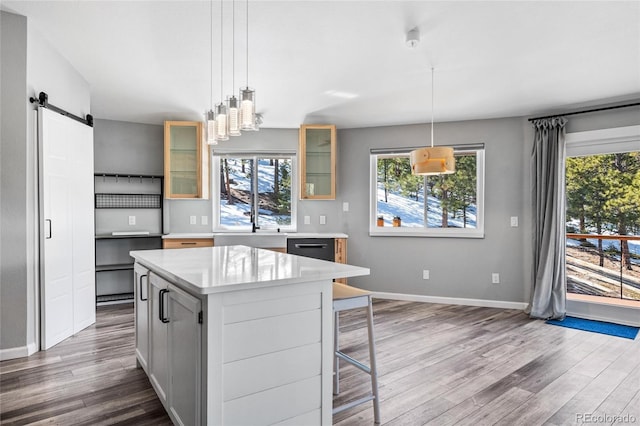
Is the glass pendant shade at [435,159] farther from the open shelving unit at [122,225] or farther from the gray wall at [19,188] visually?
the open shelving unit at [122,225]

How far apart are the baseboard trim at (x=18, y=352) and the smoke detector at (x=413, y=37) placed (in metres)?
3.61

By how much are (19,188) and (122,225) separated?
7.22 ft

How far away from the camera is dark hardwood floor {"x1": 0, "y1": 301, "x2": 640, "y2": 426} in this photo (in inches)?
84.2

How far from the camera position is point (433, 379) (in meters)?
2.60

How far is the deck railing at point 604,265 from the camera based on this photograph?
405 cm

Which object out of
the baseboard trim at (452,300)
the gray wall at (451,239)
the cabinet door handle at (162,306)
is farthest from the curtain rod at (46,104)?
the baseboard trim at (452,300)

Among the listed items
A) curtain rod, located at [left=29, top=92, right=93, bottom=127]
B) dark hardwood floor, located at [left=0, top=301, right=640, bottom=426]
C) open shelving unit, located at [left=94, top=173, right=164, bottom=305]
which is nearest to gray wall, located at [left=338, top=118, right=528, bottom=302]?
dark hardwood floor, located at [left=0, top=301, right=640, bottom=426]

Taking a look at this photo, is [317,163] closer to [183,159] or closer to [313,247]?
[313,247]

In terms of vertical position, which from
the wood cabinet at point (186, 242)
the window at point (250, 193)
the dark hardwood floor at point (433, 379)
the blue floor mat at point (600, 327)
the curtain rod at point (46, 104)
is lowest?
the blue floor mat at point (600, 327)

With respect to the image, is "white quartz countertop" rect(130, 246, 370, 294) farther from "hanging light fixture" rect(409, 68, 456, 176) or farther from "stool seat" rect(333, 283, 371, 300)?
"hanging light fixture" rect(409, 68, 456, 176)

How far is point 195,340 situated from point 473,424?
1.56m

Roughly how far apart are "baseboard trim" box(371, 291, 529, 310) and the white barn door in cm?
341

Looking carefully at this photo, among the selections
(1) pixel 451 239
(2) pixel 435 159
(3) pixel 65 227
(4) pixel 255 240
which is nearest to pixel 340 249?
(4) pixel 255 240

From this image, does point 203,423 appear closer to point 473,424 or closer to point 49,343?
point 473,424
